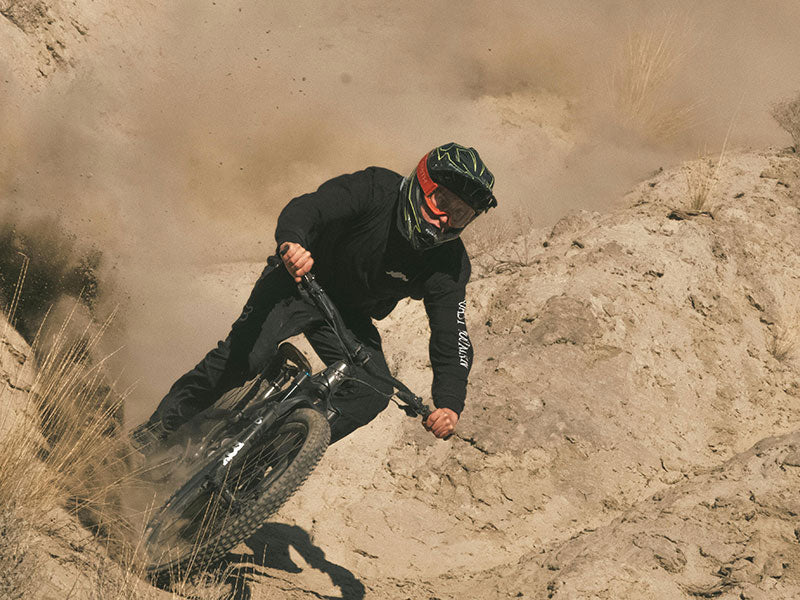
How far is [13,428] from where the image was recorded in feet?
13.2

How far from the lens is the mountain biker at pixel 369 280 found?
13.2 ft

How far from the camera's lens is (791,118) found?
10.2 meters

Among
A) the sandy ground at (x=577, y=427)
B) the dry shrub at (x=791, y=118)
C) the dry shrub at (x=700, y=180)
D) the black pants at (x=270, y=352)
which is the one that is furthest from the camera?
the dry shrub at (x=791, y=118)

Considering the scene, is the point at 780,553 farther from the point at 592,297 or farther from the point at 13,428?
the point at 13,428

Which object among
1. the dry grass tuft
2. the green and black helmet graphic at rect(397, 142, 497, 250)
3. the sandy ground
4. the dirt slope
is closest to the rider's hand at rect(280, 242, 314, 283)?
the green and black helmet graphic at rect(397, 142, 497, 250)

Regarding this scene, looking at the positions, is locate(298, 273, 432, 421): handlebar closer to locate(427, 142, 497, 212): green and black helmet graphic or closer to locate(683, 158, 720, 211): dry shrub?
locate(427, 142, 497, 212): green and black helmet graphic

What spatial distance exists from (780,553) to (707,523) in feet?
1.68

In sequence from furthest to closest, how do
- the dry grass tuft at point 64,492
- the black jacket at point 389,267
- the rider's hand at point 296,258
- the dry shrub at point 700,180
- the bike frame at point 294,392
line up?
the dry shrub at point 700,180
the black jacket at point 389,267
the bike frame at point 294,392
the rider's hand at point 296,258
the dry grass tuft at point 64,492

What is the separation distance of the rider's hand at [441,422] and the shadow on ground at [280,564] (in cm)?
132

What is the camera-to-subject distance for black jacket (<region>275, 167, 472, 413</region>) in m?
4.23

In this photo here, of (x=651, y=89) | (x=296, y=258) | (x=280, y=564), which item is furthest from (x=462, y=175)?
(x=651, y=89)

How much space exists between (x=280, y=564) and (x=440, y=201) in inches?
101

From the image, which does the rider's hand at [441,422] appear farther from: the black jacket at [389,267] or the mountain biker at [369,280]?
the black jacket at [389,267]

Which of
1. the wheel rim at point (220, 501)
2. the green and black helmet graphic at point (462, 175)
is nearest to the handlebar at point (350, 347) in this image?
the wheel rim at point (220, 501)
